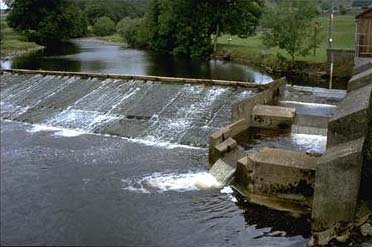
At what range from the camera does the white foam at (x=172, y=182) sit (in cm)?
1535

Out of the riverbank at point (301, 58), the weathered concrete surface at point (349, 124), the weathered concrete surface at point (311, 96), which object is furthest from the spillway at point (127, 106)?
the riverbank at point (301, 58)

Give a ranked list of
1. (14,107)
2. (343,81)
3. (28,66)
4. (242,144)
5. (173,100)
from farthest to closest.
A: (28,66), (343,81), (14,107), (173,100), (242,144)

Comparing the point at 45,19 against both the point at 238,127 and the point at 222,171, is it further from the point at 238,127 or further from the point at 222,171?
the point at 222,171

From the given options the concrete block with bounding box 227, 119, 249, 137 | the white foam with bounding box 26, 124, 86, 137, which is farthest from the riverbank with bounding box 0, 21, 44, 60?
the concrete block with bounding box 227, 119, 249, 137

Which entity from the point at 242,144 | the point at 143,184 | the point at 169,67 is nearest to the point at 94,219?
the point at 143,184

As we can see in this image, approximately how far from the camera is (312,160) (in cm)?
1493

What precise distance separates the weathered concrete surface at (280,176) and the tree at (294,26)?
25.3 metres

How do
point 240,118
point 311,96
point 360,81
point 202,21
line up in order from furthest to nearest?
point 202,21
point 311,96
point 240,118
point 360,81

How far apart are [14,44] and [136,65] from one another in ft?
77.4

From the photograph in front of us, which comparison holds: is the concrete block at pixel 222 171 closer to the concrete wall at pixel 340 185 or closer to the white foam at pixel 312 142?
the white foam at pixel 312 142

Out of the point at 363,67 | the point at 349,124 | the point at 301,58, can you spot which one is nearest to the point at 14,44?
the point at 301,58

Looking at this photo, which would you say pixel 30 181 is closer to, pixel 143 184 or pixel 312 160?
pixel 143 184

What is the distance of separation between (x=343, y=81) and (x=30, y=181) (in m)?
25.0

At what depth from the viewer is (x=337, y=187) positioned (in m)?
12.4
